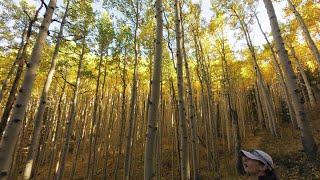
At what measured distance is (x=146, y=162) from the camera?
344 cm

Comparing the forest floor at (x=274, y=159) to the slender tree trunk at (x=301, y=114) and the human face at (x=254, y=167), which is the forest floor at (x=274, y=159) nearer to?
the slender tree trunk at (x=301, y=114)

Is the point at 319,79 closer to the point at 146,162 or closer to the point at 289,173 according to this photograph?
the point at 289,173

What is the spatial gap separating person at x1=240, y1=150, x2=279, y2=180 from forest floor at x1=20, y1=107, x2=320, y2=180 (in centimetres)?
499

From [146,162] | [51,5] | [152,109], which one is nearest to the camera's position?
[146,162]

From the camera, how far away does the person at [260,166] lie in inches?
92.2

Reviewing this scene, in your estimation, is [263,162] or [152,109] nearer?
[263,162]

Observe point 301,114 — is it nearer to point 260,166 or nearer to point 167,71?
point 260,166

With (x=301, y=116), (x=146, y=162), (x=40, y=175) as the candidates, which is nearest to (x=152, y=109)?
(x=146, y=162)

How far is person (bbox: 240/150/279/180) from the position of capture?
2.34 meters

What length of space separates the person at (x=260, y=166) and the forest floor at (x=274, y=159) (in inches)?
196

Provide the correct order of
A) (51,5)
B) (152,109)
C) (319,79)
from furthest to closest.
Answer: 1. (319,79)
2. (51,5)
3. (152,109)

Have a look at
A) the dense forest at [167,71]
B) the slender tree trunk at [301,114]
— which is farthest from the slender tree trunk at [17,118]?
the slender tree trunk at [301,114]

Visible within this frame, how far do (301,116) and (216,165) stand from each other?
5.74 m

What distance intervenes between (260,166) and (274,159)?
34.1 ft
